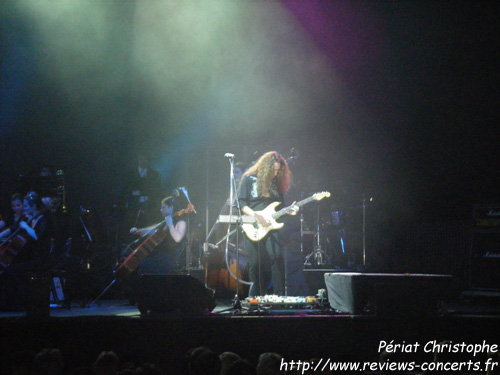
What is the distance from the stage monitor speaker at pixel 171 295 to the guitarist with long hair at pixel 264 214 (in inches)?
46.9

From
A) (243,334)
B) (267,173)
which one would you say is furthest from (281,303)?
(267,173)

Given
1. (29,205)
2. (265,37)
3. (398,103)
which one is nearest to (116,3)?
(265,37)

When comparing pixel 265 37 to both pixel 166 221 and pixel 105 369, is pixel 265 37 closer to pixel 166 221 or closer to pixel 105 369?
pixel 166 221

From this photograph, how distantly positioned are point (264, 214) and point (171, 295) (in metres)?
1.78

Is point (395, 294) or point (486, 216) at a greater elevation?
point (486, 216)

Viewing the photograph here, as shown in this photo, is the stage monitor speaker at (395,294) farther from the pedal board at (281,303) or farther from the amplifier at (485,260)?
the amplifier at (485,260)

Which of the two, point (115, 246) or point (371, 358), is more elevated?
point (115, 246)

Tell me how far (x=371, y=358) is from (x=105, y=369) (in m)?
2.96

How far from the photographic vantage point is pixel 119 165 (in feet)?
38.7

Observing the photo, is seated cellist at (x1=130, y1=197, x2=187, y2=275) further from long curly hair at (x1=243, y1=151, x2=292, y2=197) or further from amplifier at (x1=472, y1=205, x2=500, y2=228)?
amplifier at (x1=472, y1=205, x2=500, y2=228)

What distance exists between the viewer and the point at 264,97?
11.4 metres

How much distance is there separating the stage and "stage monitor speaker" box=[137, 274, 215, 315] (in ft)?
1.10

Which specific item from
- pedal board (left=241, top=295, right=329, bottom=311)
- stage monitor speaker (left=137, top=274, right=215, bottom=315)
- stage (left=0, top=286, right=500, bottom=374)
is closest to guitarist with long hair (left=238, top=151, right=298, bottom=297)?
pedal board (left=241, top=295, right=329, bottom=311)

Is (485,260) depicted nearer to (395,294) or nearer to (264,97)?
(395,294)
